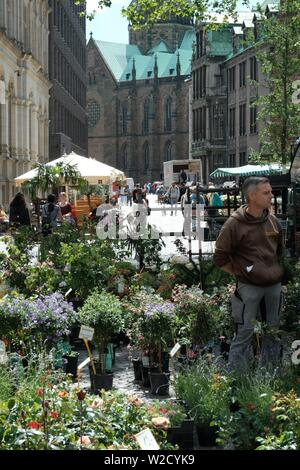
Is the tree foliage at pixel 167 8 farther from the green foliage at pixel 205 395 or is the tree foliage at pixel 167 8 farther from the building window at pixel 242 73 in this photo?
the building window at pixel 242 73

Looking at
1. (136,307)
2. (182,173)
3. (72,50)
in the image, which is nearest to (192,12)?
(136,307)

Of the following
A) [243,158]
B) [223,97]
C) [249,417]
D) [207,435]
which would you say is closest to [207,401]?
[207,435]

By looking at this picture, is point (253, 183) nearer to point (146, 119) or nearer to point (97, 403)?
point (97, 403)

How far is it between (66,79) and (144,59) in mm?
75976

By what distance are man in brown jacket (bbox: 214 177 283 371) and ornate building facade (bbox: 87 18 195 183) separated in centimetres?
12974

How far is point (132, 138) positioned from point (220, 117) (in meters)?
64.0

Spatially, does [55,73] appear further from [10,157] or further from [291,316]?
[291,316]

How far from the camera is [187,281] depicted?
13008 millimetres

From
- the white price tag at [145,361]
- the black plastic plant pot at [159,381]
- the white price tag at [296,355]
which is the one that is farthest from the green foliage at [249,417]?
the white price tag at [145,361]

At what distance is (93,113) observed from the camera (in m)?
149

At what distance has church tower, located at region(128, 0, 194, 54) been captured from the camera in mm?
153375

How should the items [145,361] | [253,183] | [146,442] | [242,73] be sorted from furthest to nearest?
[242,73], [145,361], [253,183], [146,442]

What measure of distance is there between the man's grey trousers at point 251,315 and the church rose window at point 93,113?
14060 cm

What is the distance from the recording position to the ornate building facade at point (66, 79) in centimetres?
6462
